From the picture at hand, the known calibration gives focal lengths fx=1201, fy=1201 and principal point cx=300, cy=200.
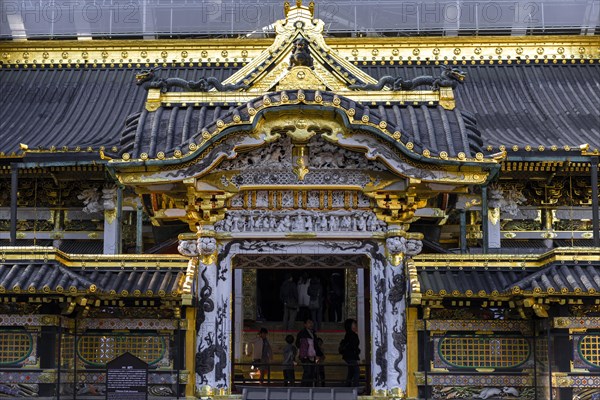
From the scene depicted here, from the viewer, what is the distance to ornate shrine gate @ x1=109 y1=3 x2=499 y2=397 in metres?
18.7

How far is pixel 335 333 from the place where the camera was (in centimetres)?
3070

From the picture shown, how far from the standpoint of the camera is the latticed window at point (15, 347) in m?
18.6

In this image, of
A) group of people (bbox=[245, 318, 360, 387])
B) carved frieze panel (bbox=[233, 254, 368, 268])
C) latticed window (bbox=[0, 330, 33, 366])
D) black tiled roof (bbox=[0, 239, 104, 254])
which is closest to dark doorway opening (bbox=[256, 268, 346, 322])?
black tiled roof (bbox=[0, 239, 104, 254])

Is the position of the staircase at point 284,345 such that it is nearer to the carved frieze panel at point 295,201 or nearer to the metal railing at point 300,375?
the metal railing at point 300,375

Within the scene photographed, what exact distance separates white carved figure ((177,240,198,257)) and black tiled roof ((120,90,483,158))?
1.57 m

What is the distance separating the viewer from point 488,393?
18.7 meters

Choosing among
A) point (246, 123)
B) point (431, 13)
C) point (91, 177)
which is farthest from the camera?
point (431, 13)

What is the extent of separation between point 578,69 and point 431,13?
5.56 m

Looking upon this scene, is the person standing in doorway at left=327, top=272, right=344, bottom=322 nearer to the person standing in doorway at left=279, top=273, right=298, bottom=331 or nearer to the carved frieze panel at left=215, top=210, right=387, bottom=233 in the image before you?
the person standing in doorway at left=279, top=273, right=298, bottom=331

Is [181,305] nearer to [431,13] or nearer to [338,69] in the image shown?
[338,69]

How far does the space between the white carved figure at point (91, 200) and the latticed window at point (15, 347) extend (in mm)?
9472

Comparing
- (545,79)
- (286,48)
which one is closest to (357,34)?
(545,79)

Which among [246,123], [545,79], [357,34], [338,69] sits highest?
[357,34]

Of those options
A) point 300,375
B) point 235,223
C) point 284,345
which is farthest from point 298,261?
point 284,345
